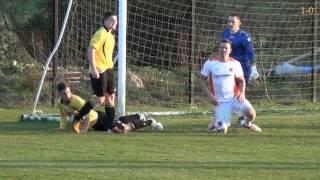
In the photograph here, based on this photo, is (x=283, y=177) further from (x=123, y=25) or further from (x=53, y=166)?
(x=123, y=25)

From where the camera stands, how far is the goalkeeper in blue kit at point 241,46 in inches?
431

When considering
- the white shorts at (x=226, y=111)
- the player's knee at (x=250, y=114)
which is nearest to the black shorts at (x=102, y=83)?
the white shorts at (x=226, y=111)

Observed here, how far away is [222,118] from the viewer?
34.0 ft

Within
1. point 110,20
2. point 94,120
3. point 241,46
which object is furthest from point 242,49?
point 94,120

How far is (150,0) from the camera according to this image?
16375mm

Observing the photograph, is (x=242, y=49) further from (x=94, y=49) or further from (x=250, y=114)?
(x=94, y=49)

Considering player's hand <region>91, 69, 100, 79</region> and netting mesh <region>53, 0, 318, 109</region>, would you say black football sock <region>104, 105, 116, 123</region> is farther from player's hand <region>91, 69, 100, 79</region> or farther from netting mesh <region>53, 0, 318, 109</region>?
netting mesh <region>53, 0, 318, 109</region>

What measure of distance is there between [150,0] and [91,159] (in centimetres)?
881

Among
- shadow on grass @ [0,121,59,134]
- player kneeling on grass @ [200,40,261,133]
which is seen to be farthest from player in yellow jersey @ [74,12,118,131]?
player kneeling on grass @ [200,40,261,133]

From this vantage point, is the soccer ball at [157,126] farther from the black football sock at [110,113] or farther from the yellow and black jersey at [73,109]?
the yellow and black jersey at [73,109]

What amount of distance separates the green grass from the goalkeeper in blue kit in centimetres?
91

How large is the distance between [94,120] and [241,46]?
2359mm

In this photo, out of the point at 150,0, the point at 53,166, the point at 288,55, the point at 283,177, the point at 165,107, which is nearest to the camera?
the point at 283,177

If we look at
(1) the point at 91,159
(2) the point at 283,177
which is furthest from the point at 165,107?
(2) the point at 283,177
